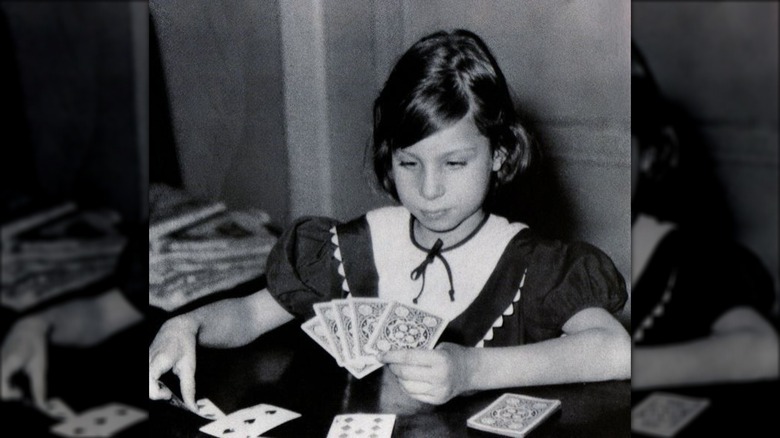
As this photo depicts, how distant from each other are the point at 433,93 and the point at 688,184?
5.64 ft

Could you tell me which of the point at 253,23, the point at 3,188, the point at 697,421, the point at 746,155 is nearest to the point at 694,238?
the point at 697,421

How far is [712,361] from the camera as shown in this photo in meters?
1.62

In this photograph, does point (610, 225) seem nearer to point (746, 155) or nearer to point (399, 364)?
point (399, 364)

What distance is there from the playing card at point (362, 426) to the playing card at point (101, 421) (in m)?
1.17

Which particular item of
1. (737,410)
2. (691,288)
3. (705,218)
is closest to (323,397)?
(737,410)

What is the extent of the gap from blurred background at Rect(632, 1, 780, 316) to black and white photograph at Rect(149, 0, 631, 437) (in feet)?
5.30

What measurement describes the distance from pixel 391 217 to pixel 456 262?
6 centimetres

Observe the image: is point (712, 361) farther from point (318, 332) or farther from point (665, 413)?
point (318, 332)

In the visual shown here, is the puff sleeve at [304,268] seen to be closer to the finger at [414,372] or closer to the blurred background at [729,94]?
the finger at [414,372]

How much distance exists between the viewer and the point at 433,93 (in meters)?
0.57

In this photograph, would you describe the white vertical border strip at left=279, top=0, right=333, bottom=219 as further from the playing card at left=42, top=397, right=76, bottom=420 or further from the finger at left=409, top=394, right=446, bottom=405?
the playing card at left=42, top=397, right=76, bottom=420

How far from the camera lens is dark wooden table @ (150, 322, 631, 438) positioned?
55 centimetres

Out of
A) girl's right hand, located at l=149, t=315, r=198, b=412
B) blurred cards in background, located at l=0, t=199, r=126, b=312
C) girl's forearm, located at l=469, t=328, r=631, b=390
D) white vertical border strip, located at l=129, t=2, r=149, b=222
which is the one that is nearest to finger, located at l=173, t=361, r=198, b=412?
girl's right hand, located at l=149, t=315, r=198, b=412

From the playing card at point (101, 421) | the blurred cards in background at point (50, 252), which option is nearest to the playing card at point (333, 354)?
the playing card at point (101, 421)
